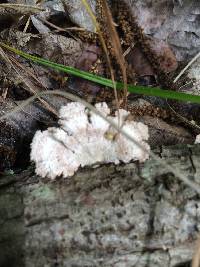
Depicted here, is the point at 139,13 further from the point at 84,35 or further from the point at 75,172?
the point at 75,172

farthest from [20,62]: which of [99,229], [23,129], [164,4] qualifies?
[99,229]

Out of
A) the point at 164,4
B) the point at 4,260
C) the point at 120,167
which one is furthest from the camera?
the point at 164,4

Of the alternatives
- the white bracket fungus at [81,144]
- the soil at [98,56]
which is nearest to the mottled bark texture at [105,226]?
Answer: the white bracket fungus at [81,144]

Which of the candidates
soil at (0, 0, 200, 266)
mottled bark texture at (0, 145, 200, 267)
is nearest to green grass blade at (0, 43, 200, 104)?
soil at (0, 0, 200, 266)

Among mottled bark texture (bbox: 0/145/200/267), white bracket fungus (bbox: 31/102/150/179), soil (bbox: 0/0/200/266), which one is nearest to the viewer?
mottled bark texture (bbox: 0/145/200/267)

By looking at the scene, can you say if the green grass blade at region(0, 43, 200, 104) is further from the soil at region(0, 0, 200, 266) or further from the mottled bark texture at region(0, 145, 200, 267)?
the mottled bark texture at region(0, 145, 200, 267)

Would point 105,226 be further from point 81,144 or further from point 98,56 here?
point 98,56

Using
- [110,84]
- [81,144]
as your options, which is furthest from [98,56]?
[81,144]
